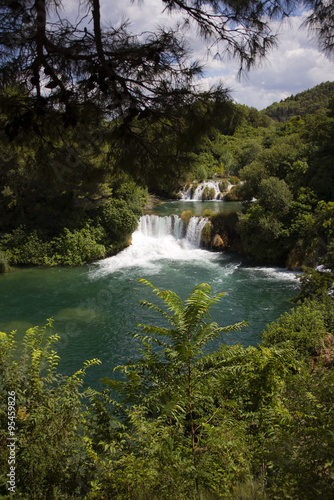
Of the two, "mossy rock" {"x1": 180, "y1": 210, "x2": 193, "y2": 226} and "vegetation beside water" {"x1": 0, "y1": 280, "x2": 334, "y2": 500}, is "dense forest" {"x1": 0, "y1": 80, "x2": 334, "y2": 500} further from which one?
"mossy rock" {"x1": 180, "y1": 210, "x2": 193, "y2": 226}

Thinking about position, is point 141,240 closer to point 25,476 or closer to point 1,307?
point 1,307

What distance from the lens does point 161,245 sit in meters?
20.0

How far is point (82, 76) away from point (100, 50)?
16.8 inches

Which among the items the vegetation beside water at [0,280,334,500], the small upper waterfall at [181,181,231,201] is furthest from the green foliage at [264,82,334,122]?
the vegetation beside water at [0,280,334,500]

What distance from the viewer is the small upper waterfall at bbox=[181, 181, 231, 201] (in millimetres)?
27797

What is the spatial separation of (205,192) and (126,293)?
53.6 ft

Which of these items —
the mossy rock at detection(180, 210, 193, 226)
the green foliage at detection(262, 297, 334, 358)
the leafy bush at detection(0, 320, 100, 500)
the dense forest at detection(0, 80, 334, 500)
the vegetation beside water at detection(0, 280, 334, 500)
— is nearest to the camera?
the vegetation beside water at detection(0, 280, 334, 500)

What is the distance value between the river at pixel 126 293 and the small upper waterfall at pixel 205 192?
8.04 metres

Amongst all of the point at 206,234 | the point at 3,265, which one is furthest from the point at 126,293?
the point at 206,234

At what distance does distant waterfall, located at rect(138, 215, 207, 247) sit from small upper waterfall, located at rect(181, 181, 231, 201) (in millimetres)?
7626

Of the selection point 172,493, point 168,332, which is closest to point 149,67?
point 168,332

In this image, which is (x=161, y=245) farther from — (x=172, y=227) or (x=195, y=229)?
(x=195, y=229)

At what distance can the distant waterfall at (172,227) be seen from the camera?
20.1m

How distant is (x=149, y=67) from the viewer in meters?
3.42
